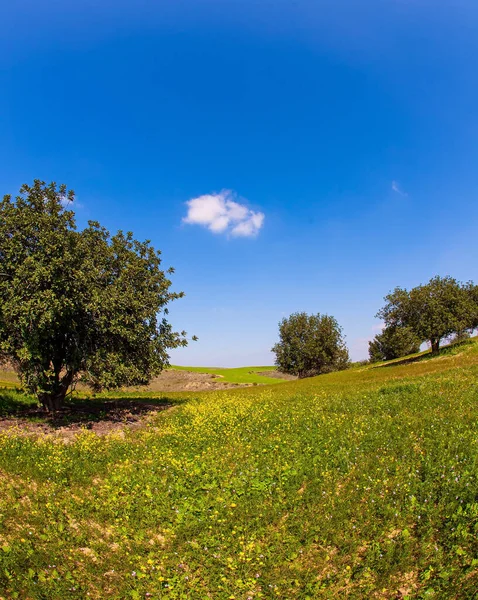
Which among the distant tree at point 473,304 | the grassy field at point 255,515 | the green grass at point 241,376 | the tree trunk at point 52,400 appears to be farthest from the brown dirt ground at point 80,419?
the green grass at point 241,376

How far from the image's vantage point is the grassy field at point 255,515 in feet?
20.8

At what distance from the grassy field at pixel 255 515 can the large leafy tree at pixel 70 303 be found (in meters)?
6.32

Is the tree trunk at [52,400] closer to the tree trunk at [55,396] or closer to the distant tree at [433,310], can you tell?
the tree trunk at [55,396]

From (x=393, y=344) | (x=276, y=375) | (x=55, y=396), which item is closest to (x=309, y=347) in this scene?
(x=393, y=344)

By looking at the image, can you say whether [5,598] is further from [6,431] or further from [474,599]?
[6,431]

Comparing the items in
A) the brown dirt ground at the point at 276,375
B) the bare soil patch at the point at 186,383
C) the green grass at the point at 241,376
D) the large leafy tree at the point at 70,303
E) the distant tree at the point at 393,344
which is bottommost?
the brown dirt ground at the point at 276,375

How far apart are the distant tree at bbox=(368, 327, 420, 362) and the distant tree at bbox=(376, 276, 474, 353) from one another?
1223 millimetres

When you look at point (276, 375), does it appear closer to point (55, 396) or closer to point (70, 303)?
point (55, 396)

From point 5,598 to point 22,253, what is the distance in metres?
15.7

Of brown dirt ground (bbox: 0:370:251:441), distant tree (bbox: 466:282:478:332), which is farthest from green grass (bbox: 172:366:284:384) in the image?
brown dirt ground (bbox: 0:370:251:441)

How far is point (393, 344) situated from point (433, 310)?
24599mm

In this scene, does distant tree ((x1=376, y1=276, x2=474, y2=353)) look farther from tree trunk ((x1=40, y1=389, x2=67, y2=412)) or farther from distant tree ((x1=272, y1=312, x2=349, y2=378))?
tree trunk ((x1=40, y1=389, x2=67, y2=412))

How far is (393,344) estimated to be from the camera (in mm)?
77812

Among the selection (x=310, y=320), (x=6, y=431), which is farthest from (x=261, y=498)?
(x=310, y=320)
